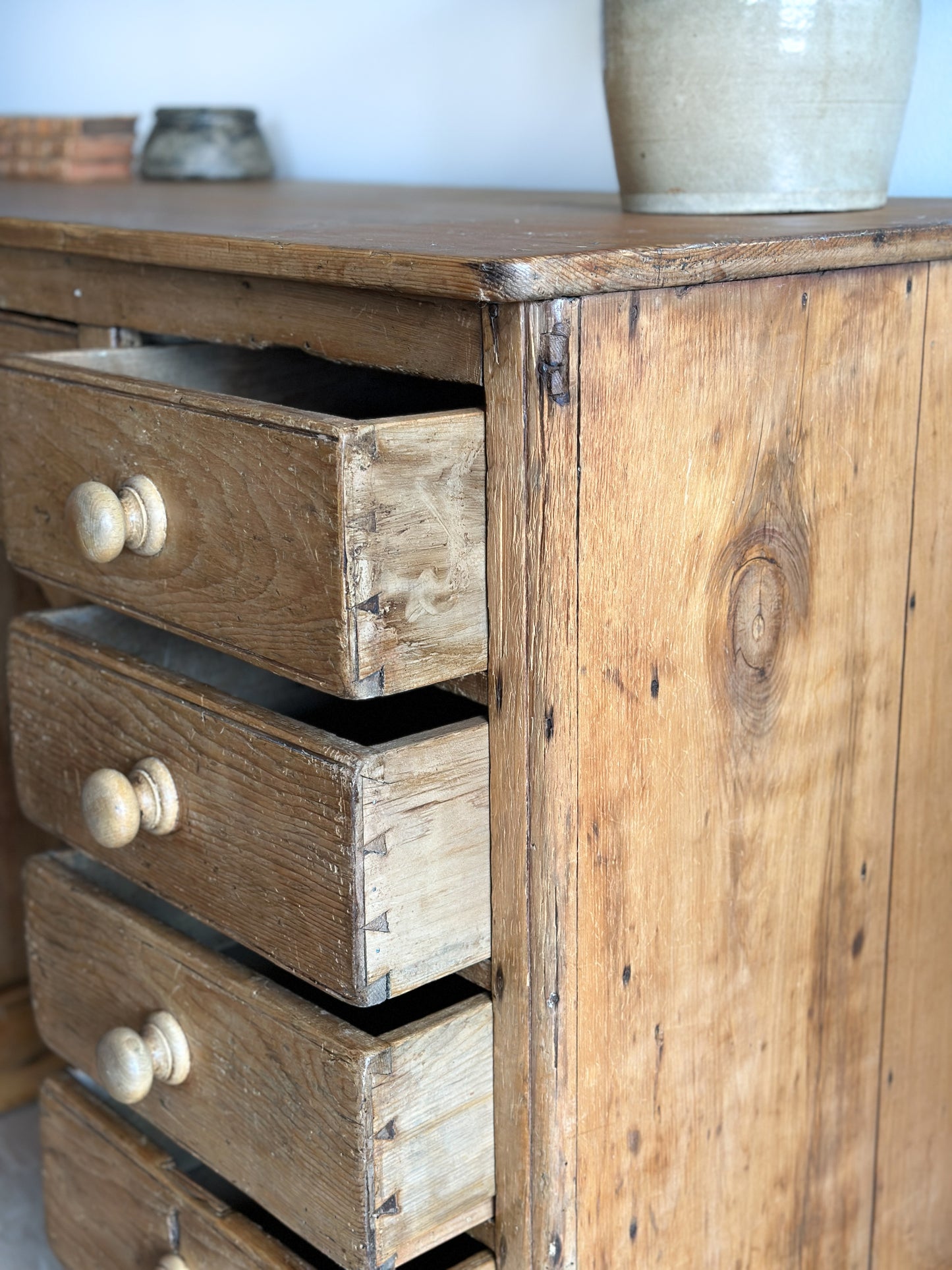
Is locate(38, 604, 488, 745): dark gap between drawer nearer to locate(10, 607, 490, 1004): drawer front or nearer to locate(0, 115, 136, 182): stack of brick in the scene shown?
locate(10, 607, 490, 1004): drawer front

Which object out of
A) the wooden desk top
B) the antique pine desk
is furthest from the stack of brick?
the antique pine desk

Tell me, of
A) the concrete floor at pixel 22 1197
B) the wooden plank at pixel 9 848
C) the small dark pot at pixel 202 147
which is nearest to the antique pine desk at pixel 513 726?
the concrete floor at pixel 22 1197

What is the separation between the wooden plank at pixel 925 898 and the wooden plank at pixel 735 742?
0.06 feet

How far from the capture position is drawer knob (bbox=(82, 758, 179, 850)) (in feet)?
2.42

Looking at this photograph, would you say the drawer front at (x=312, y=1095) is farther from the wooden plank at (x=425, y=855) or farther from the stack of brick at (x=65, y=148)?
the stack of brick at (x=65, y=148)

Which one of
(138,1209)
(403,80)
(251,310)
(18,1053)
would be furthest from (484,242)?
(18,1053)

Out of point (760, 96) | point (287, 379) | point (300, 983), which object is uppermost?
point (760, 96)

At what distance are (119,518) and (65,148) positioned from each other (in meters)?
1.03

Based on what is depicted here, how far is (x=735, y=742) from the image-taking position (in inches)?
28.9

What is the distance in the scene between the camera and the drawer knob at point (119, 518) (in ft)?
2.30

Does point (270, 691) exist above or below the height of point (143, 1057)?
above

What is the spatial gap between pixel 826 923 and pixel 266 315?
48cm

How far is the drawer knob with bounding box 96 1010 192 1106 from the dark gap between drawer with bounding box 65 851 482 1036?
55 millimetres

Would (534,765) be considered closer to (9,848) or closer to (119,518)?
(119,518)
